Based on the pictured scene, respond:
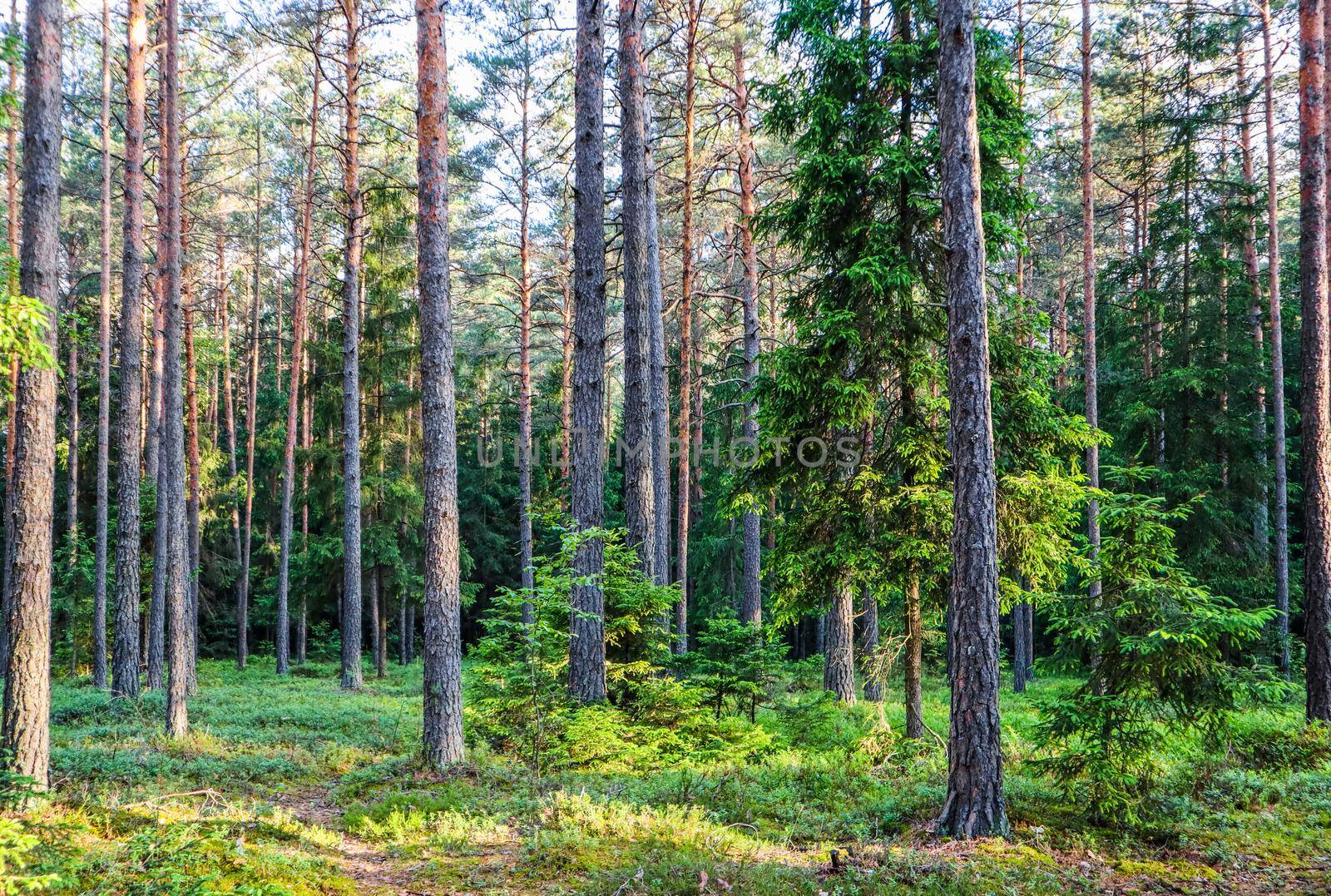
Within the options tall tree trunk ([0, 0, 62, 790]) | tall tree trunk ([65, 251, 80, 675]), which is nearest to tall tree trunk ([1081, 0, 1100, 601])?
tall tree trunk ([0, 0, 62, 790])

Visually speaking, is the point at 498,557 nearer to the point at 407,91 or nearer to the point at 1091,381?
the point at 407,91

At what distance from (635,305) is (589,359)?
5.65 ft

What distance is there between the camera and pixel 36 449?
22.2 feet

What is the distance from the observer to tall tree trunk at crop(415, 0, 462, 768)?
29.0 ft

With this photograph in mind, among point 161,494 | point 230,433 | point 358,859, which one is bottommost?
point 358,859

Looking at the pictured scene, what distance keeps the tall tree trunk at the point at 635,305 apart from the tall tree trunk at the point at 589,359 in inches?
38.8

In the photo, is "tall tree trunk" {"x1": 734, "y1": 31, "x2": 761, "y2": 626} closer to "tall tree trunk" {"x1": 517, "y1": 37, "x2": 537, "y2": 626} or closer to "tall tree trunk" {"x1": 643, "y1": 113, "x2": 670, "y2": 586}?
"tall tree trunk" {"x1": 643, "y1": 113, "x2": 670, "y2": 586}

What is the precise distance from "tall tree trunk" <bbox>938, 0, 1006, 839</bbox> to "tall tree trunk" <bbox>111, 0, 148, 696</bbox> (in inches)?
483

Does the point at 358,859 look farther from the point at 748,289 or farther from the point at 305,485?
the point at 305,485

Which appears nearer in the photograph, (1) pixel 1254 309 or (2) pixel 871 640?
(2) pixel 871 640

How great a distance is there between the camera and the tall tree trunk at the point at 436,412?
8.83 meters

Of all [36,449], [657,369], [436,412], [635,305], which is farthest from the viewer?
[657,369]

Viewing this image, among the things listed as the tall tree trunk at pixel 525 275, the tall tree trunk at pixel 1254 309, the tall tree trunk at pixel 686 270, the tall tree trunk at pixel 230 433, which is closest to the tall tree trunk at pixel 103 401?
the tall tree trunk at pixel 230 433

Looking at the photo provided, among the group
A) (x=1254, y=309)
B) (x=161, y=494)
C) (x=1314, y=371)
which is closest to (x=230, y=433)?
(x=161, y=494)
